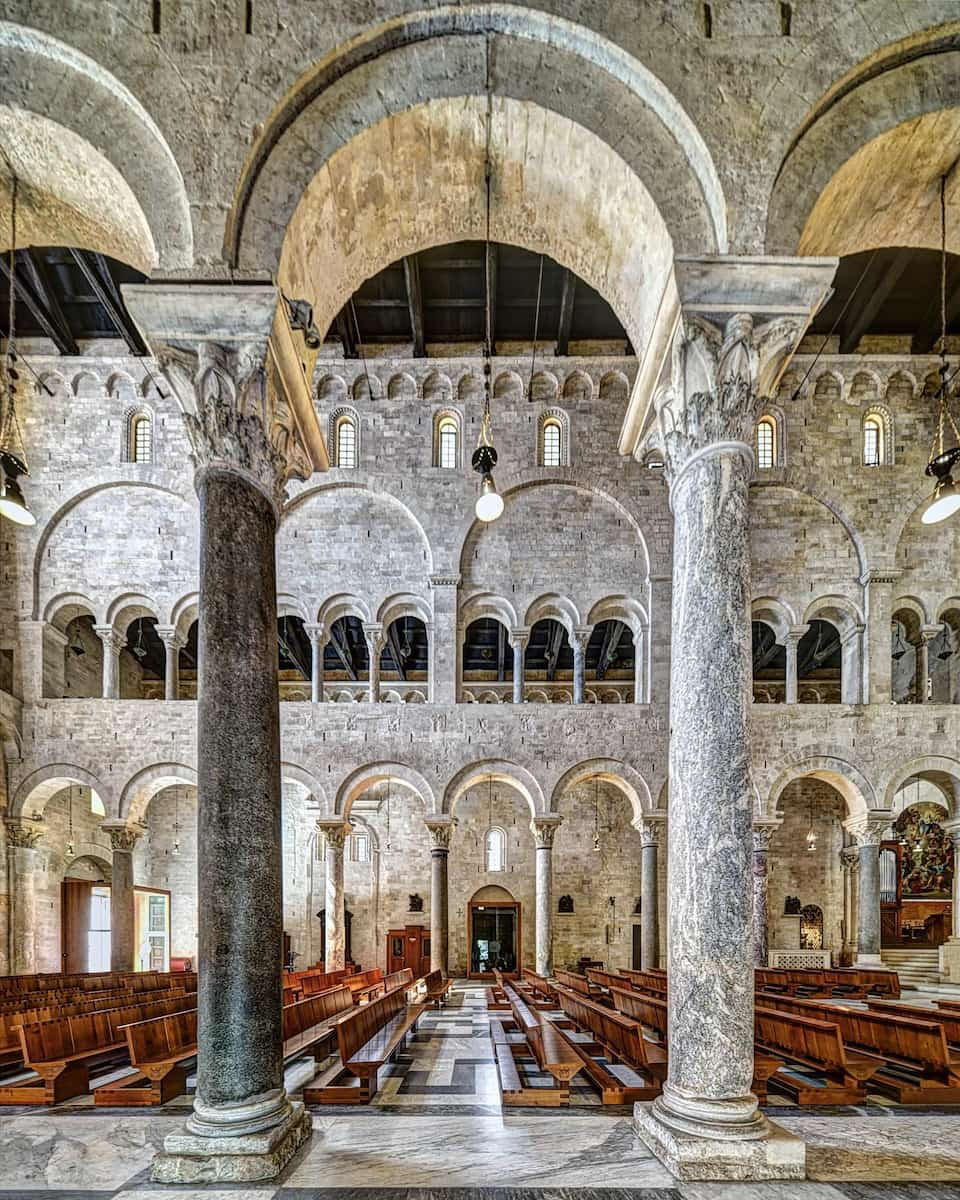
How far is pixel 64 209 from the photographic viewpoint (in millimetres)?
5973

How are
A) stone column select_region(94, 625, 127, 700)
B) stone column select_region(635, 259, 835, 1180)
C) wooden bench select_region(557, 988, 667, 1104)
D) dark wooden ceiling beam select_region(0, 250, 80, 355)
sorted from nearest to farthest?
stone column select_region(635, 259, 835, 1180)
wooden bench select_region(557, 988, 667, 1104)
dark wooden ceiling beam select_region(0, 250, 80, 355)
stone column select_region(94, 625, 127, 700)

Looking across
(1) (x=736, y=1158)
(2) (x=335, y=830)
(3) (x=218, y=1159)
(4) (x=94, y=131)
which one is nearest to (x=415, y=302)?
(2) (x=335, y=830)

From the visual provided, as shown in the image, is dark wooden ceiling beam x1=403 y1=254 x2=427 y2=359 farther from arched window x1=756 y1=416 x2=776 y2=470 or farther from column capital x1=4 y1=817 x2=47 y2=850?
column capital x1=4 y1=817 x2=47 y2=850

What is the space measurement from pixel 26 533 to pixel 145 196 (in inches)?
539

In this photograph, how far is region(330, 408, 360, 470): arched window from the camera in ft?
57.1

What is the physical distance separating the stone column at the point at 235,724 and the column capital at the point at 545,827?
11945 millimetres

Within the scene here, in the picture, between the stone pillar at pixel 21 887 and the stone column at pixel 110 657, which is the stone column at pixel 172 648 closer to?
the stone column at pixel 110 657

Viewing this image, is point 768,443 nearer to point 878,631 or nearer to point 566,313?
point 878,631

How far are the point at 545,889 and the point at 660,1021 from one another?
31.2 ft

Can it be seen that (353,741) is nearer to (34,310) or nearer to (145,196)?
(34,310)

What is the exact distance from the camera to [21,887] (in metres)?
15.9

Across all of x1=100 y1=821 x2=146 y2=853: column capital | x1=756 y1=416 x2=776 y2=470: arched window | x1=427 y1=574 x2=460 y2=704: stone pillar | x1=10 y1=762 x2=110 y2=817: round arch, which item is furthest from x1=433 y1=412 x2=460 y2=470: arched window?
Result: x1=100 y1=821 x2=146 y2=853: column capital

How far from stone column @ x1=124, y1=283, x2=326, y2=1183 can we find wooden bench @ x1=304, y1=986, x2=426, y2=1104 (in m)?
1.25

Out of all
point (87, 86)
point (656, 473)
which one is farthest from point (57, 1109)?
point (656, 473)
